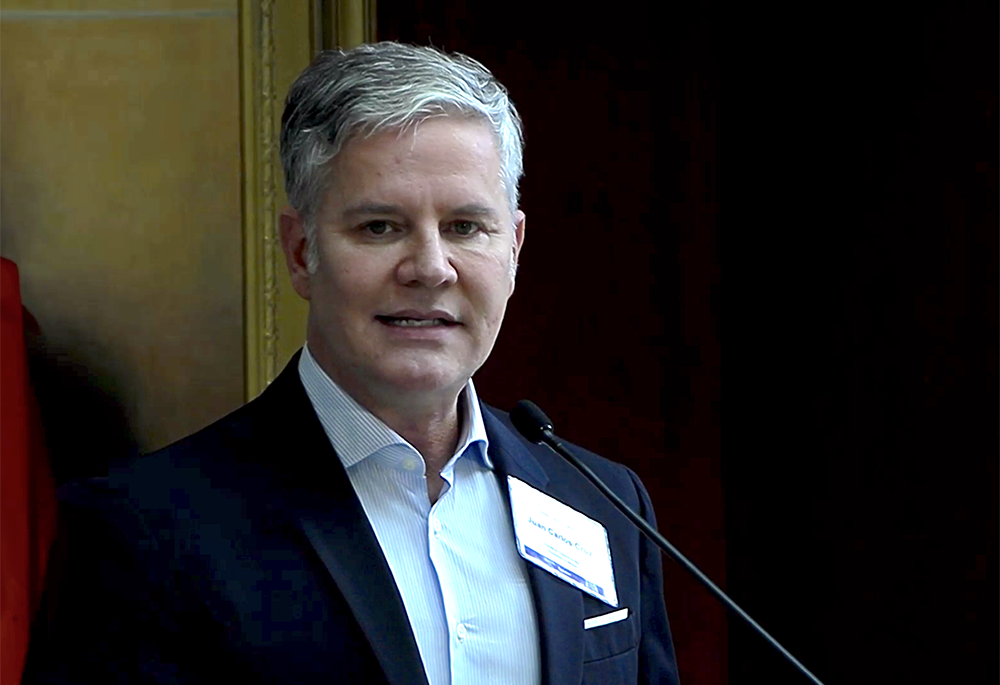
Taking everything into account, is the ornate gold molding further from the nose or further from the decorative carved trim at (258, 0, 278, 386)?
the nose

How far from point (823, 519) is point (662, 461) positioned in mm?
Answer: 300

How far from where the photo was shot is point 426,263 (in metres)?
1.38

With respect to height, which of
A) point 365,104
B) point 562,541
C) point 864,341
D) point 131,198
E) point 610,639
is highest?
point 365,104

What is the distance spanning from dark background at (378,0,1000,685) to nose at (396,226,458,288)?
1043 millimetres

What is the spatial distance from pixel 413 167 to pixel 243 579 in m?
0.43

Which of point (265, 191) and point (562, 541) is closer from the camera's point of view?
point (562, 541)

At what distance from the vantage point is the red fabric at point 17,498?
1736mm

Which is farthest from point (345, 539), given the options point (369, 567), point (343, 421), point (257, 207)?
point (257, 207)

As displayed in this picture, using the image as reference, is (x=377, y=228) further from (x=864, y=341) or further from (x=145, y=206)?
(x=864, y=341)

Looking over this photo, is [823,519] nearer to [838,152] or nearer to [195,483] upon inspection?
[838,152]

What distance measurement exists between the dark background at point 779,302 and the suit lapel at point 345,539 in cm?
102

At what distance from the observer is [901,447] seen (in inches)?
92.7

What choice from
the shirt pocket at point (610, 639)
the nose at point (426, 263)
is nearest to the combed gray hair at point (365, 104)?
the nose at point (426, 263)

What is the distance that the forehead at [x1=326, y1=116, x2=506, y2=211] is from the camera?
4.57 ft
